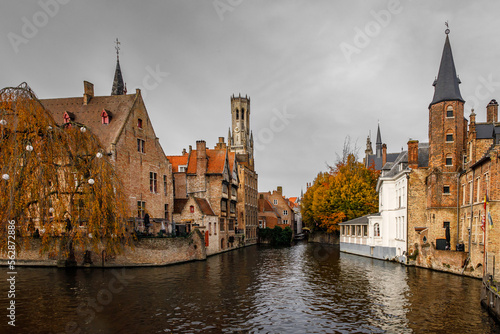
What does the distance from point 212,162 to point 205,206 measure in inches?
258

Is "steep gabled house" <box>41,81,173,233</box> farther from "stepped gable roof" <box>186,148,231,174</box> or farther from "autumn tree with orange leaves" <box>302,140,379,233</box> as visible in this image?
"autumn tree with orange leaves" <box>302,140,379,233</box>

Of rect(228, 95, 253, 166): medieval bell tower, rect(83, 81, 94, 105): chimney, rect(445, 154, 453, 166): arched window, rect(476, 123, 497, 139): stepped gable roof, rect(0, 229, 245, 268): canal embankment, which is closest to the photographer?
rect(476, 123, 497, 139): stepped gable roof

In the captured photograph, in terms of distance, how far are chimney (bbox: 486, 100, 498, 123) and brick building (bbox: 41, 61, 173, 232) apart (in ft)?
98.7

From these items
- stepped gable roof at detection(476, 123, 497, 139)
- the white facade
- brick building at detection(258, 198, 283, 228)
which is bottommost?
brick building at detection(258, 198, 283, 228)

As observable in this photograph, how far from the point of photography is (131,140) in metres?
32.6

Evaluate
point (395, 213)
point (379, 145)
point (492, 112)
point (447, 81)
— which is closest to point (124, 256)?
point (395, 213)

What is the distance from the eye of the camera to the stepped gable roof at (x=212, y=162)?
4223 centimetres

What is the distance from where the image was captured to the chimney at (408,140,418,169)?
30438mm

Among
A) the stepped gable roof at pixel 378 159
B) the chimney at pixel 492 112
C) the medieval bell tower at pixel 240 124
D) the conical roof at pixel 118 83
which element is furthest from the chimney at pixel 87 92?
the medieval bell tower at pixel 240 124

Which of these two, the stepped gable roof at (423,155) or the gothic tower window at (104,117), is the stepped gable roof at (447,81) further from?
the gothic tower window at (104,117)

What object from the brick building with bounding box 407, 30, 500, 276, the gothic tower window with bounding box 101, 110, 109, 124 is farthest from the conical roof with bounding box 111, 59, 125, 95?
the brick building with bounding box 407, 30, 500, 276

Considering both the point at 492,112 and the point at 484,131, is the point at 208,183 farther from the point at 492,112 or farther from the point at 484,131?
the point at 492,112

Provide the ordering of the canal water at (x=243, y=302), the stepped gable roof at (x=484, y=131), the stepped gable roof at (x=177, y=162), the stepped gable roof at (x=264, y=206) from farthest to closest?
the stepped gable roof at (x=264, y=206), the stepped gable roof at (x=177, y=162), the stepped gable roof at (x=484, y=131), the canal water at (x=243, y=302)

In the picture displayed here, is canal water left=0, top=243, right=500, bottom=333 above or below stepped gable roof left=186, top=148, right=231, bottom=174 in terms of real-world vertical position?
below
